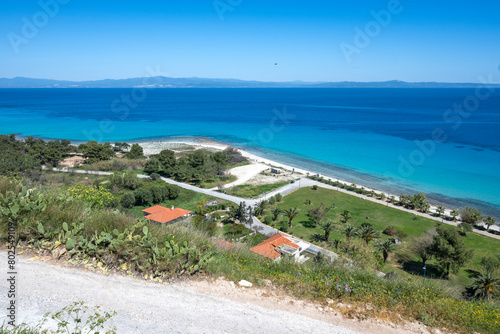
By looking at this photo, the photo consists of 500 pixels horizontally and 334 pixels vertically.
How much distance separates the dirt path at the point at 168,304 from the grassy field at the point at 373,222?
716 inches

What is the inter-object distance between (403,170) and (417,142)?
83.1 feet

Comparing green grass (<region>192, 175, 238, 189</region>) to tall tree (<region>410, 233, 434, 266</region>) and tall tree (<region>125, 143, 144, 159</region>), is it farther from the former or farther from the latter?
tall tree (<region>410, 233, 434, 266</region>)

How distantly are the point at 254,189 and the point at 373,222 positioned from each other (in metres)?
15.8

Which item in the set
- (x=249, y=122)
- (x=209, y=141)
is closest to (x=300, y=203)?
(x=209, y=141)

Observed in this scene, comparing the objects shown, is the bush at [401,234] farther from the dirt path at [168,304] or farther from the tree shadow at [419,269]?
the dirt path at [168,304]

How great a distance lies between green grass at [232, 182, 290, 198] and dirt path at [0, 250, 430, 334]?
3147 centimetres

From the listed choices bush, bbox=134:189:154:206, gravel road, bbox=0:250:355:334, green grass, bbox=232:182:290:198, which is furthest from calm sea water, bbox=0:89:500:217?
gravel road, bbox=0:250:355:334

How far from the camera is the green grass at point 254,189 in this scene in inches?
1503

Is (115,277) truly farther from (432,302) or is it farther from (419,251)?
(419,251)

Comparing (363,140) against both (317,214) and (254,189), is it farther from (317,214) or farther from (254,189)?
(317,214)

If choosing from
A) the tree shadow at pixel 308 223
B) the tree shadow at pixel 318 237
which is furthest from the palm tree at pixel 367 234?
the tree shadow at pixel 308 223

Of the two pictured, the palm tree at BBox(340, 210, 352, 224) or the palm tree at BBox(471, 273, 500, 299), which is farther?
the palm tree at BBox(340, 210, 352, 224)

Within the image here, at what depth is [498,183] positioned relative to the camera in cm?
4391

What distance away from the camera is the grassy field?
22547mm
